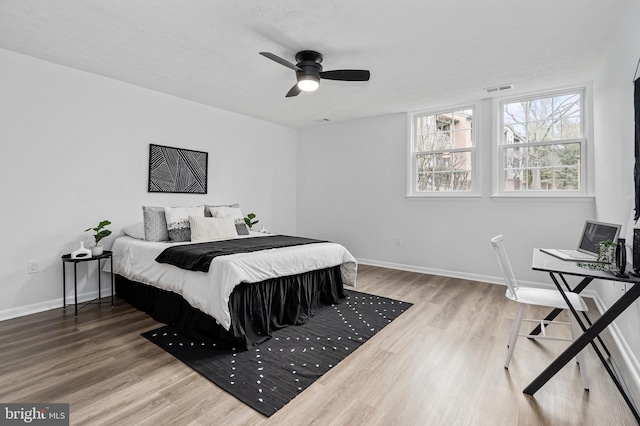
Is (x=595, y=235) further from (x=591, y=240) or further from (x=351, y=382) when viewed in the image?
(x=351, y=382)

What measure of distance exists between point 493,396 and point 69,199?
418 cm

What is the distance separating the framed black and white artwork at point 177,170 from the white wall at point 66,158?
9 cm

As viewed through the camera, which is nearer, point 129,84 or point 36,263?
point 36,263

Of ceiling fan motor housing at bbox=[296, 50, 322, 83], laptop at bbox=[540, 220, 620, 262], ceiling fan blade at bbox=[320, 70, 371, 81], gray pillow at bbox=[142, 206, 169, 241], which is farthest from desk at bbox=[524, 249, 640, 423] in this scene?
gray pillow at bbox=[142, 206, 169, 241]

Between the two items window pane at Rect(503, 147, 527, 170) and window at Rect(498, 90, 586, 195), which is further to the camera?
window pane at Rect(503, 147, 527, 170)

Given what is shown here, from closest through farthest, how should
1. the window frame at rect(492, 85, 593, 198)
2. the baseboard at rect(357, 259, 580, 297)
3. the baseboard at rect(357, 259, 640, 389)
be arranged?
the baseboard at rect(357, 259, 640, 389) → the window frame at rect(492, 85, 593, 198) → the baseboard at rect(357, 259, 580, 297)

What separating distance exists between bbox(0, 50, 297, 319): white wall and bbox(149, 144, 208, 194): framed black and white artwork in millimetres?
91

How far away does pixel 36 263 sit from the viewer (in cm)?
314

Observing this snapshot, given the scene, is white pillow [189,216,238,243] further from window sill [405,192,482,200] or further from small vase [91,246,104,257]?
window sill [405,192,482,200]

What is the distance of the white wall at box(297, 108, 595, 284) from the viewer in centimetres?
404

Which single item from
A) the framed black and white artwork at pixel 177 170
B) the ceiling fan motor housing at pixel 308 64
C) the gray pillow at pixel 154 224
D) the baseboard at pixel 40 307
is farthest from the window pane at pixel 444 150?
the baseboard at pixel 40 307

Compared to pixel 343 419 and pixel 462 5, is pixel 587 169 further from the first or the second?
pixel 343 419

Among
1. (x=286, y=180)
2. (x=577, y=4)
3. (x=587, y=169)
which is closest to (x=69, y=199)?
(x=286, y=180)

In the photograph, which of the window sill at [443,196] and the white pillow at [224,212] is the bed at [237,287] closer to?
the white pillow at [224,212]
